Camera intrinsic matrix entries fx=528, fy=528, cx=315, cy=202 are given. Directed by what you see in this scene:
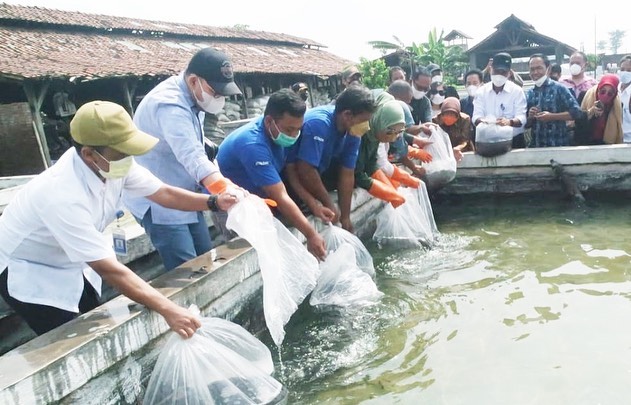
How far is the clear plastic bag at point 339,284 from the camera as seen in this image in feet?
12.4

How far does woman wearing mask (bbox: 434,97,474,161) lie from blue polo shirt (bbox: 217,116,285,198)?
10.8ft

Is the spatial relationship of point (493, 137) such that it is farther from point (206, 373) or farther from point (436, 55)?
point (436, 55)

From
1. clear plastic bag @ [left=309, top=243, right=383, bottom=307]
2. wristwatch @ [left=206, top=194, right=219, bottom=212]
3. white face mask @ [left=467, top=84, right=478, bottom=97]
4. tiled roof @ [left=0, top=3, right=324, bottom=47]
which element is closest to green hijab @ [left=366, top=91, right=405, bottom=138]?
clear plastic bag @ [left=309, top=243, right=383, bottom=307]

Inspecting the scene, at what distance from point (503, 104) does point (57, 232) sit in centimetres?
564

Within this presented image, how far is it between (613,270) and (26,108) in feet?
32.6

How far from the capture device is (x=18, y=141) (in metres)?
10.1

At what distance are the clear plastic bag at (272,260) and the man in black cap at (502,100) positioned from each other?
412 centimetres

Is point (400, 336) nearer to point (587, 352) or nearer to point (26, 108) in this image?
point (587, 352)

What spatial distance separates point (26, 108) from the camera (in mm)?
9930

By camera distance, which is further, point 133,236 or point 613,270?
point 613,270

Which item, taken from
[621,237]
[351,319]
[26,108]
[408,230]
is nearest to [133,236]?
[351,319]

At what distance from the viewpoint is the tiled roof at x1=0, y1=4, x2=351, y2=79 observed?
1055 centimetres

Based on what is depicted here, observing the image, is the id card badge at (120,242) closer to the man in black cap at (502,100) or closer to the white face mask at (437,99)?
the man in black cap at (502,100)

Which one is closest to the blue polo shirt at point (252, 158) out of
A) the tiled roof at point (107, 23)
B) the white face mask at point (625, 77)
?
the white face mask at point (625, 77)
